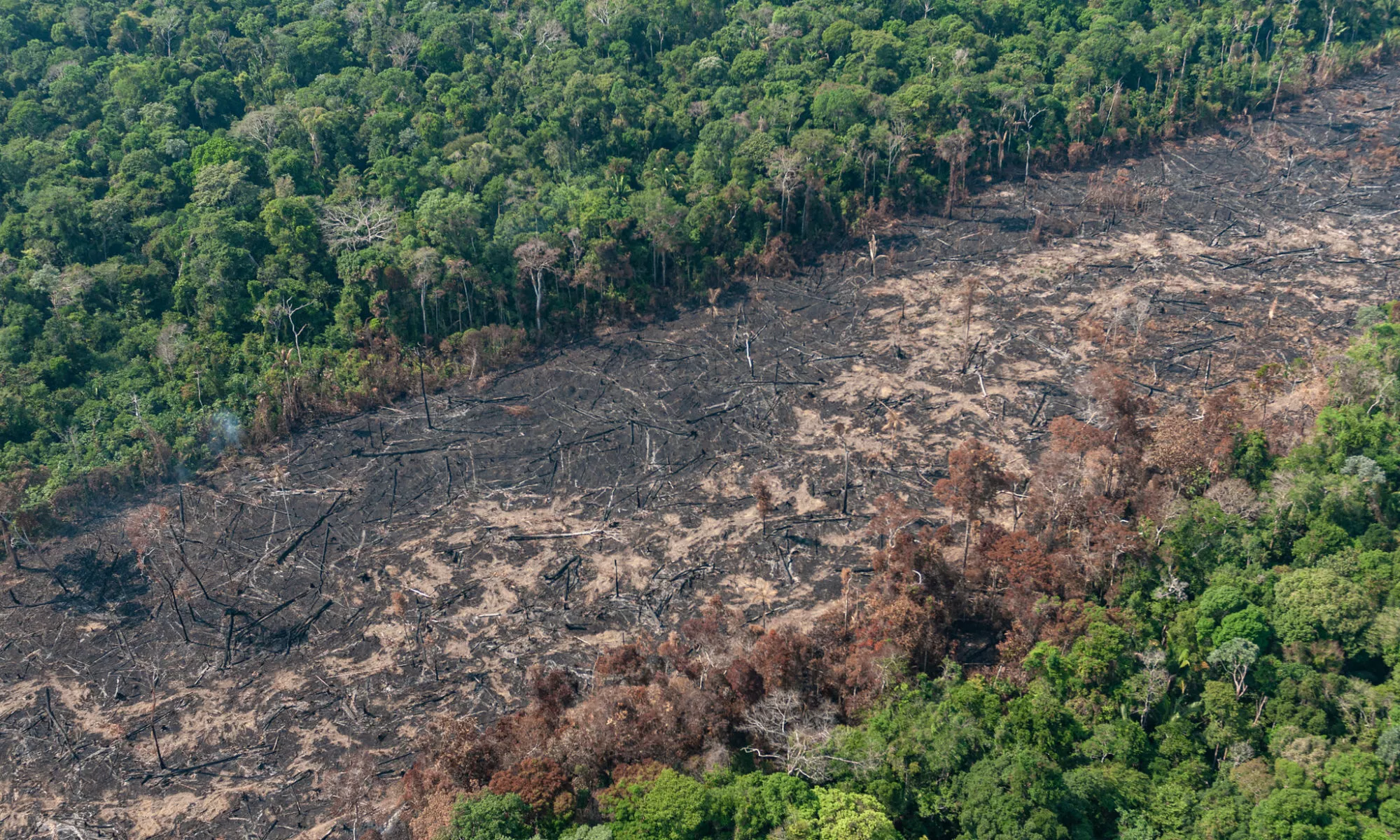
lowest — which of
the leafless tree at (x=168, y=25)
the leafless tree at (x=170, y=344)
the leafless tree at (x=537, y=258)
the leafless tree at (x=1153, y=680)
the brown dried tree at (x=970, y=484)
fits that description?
the leafless tree at (x=1153, y=680)

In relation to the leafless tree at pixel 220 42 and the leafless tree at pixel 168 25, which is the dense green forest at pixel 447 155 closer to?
the leafless tree at pixel 168 25

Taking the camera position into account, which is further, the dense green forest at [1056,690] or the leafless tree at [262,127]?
the leafless tree at [262,127]

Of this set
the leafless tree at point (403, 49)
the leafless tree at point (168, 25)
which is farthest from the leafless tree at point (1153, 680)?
the leafless tree at point (168, 25)

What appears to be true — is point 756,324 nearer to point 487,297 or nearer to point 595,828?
point 487,297

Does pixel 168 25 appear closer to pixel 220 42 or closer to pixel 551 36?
pixel 220 42

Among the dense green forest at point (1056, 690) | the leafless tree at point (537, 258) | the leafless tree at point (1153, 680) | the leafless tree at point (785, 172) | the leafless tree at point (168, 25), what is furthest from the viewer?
the leafless tree at point (168, 25)

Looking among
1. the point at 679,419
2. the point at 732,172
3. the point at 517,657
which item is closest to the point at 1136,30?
the point at 732,172

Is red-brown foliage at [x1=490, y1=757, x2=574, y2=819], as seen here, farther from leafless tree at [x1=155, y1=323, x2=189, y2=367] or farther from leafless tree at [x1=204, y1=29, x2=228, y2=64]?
leafless tree at [x1=204, y1=29, x2=228, y2=64]
